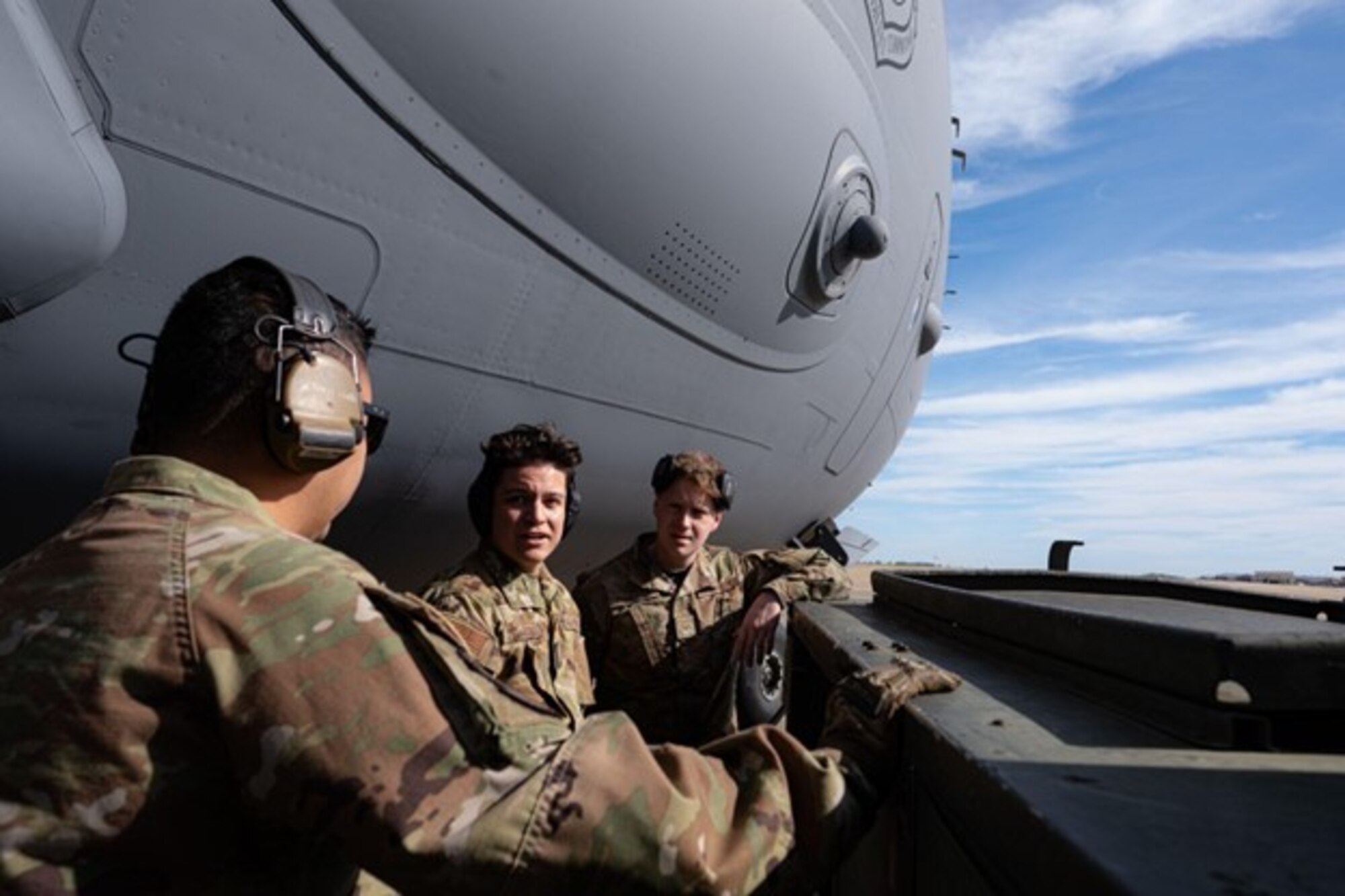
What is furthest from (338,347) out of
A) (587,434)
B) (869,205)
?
(869,205)

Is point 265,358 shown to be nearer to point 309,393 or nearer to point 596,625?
point 309,393

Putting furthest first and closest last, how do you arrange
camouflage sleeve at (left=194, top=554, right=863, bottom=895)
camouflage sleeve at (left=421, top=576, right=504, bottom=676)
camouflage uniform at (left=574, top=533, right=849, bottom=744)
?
camouflage uniform at (left=574, top=533, right=849, bottom=744) < camouflage sleeve at (left=421, top=576, right=504, bottom=676) < camouflage sleeve at (left=194, top=554, right=863, bottom=895)

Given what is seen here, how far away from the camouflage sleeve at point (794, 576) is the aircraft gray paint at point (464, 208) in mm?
835

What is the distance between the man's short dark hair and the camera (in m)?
1.30

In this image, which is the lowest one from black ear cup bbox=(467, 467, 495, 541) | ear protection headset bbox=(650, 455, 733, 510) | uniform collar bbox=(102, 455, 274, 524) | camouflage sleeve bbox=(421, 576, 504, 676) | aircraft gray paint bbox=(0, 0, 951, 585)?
camouflage sleeve bbox=(421, 576, 504, 676)

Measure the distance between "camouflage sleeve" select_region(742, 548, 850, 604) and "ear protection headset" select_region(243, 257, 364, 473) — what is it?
186cm

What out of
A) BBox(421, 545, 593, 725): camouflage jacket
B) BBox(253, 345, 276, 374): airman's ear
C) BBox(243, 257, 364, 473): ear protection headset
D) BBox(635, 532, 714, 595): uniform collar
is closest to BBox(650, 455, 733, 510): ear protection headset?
BBox(635, 532, 714, 595): uniform collar

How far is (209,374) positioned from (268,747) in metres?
0.53

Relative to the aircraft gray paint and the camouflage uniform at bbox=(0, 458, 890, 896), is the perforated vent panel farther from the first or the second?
the camouflage uniform at bbox=(0, 458, 890, 896)

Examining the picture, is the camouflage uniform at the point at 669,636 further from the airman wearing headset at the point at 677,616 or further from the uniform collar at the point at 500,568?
the uniform collar at the point at 500,568

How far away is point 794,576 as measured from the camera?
3.13m

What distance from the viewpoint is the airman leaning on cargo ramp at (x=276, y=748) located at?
3.33 ft

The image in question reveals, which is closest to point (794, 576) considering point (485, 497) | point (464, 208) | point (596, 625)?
point (596, 625)

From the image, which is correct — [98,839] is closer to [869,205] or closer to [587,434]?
[587,434]
